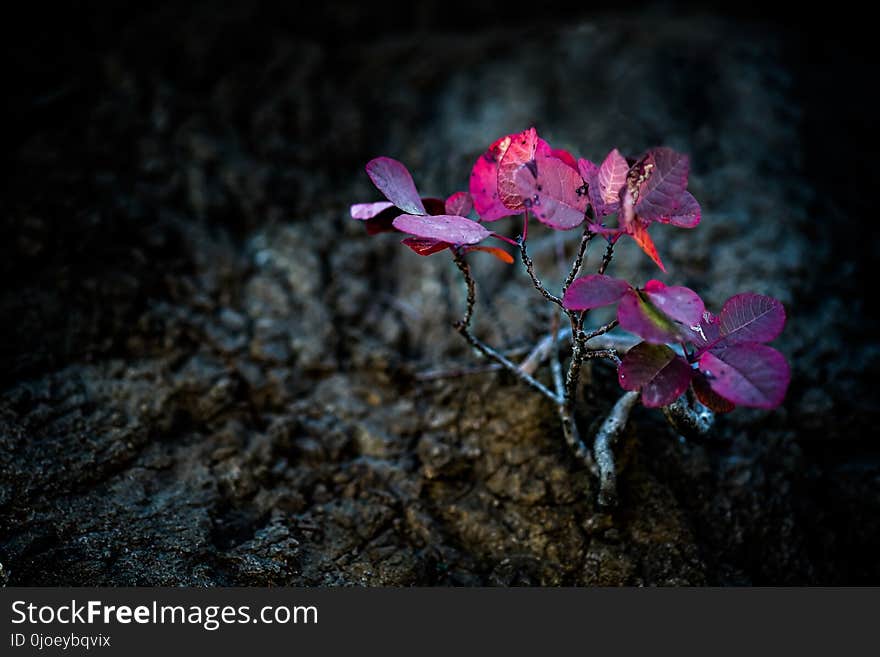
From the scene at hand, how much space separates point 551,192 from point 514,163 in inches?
2.8

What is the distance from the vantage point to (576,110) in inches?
70.1

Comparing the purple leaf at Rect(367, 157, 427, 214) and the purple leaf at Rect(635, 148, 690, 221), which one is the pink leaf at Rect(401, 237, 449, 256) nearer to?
the purple leaf at Rect(367, 157, 427, 214)

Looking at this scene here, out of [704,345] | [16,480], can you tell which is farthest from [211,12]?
[704,345]

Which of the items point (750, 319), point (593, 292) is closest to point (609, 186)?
point (593, 292)

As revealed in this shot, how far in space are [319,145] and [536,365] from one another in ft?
3.03

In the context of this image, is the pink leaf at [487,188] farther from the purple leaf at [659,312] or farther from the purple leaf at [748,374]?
the purple leaf at [748,374]

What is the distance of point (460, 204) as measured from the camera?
96cm

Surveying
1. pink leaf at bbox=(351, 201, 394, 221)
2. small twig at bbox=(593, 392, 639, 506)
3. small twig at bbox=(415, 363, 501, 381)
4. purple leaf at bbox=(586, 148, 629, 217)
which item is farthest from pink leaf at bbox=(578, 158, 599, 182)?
small twig at bbox=(415, 363, 501, 381)

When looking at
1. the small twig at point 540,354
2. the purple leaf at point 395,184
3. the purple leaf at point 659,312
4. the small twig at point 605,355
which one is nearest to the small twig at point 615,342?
the small twig at point 540,354

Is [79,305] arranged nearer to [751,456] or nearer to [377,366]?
[377,366]

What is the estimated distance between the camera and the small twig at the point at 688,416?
94 centimetres

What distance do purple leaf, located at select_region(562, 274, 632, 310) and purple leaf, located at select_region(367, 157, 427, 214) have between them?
0.27 m

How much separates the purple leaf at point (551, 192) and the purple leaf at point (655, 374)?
0.63 ft

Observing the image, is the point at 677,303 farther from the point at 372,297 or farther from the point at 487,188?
the point at 372,297
